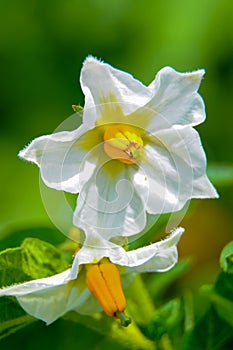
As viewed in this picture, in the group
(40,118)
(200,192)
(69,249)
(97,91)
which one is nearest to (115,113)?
(97,91)

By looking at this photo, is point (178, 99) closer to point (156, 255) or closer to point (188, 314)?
point (156, 255)

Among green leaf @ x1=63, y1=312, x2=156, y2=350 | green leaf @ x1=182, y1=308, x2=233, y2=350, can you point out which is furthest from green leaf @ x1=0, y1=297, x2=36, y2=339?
green leaf @ x1=182, y1=308, x2=233, y2=350

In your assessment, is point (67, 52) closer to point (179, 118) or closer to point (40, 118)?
point (40, 118)

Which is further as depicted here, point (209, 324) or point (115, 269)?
point (209, 324)

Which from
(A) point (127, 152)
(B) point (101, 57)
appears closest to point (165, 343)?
(A) point (127, 152)

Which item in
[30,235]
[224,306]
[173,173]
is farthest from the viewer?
[30,235]
